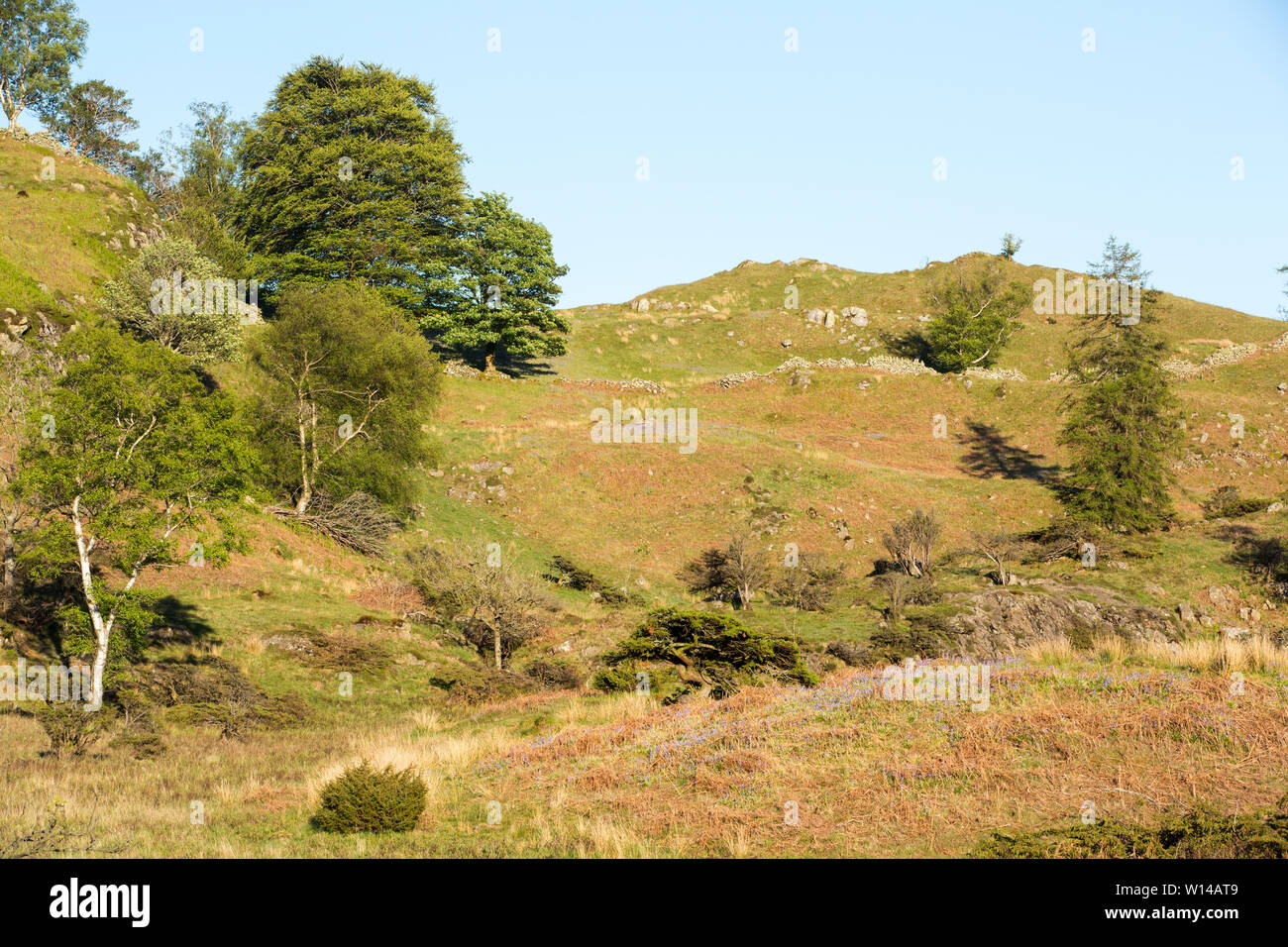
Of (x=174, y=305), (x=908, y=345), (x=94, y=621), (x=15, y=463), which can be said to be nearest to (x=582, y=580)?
(x=94, y=621)

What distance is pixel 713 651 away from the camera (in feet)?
71.0

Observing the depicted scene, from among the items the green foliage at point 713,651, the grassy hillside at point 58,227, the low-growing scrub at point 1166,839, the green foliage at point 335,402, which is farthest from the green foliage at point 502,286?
the low-growing scrub at point 1166,839

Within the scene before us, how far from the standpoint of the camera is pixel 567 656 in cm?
3175

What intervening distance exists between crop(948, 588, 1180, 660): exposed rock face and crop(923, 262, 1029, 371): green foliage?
5428 centimetres

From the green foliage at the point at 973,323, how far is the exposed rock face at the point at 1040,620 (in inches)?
2137

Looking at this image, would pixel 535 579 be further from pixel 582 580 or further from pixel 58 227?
pixel 58 227

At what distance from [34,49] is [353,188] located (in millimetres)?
30422

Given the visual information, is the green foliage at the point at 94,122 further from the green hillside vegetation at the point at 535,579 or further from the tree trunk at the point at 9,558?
the tree trunk at the point at 9,558

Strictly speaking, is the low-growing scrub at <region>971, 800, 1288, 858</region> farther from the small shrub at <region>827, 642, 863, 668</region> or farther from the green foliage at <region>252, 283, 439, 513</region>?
the green foliage at <region>252, 283, 439, 513</region>

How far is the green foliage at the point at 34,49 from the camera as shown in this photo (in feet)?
228

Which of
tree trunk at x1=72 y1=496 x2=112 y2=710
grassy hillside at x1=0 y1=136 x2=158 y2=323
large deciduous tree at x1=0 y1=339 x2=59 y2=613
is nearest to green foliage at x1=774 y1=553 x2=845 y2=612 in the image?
tree trunk at x1=72 y1=496 x2=112 y2=710

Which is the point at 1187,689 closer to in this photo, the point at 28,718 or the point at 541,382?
the point at 28,718

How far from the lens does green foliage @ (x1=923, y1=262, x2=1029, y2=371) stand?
85.7m

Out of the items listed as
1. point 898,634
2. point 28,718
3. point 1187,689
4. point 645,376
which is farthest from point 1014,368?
point 28,718
